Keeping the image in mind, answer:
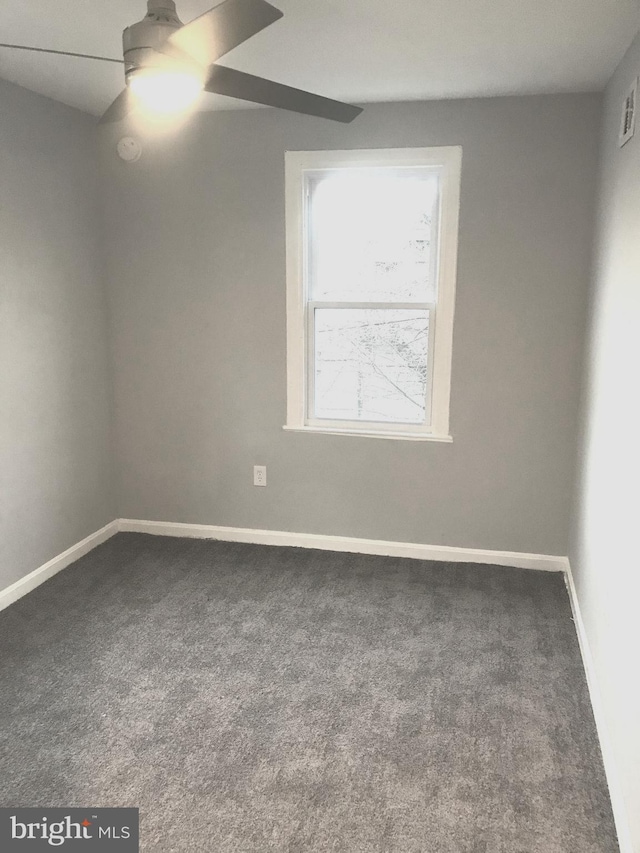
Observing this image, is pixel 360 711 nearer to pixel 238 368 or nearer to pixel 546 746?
pixel 546 746

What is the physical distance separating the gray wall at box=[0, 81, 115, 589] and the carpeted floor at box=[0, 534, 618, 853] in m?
0.40

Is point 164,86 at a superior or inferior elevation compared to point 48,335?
superior

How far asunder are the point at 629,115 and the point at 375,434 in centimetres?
190

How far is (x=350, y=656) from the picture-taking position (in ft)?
8.87

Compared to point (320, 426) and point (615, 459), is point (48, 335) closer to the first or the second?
point (320, 426)

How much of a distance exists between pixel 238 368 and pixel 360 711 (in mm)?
2016

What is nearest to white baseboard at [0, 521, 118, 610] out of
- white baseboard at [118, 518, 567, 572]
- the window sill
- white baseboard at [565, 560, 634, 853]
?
white baseboard at [118, 518, 567, 572]

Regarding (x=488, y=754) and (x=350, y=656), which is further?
(x=350, y=656)

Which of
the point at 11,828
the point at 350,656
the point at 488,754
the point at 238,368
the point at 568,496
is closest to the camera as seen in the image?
the point at 11,828

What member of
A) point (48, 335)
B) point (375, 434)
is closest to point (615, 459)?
point (375, 434)

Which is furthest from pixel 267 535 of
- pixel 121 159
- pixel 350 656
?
pixel 121 159

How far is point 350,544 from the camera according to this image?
12.3 ft

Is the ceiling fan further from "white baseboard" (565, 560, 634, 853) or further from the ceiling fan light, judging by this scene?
"white baseboard" (565, 560, 634, 853)

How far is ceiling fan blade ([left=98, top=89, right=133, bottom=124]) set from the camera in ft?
6.63
